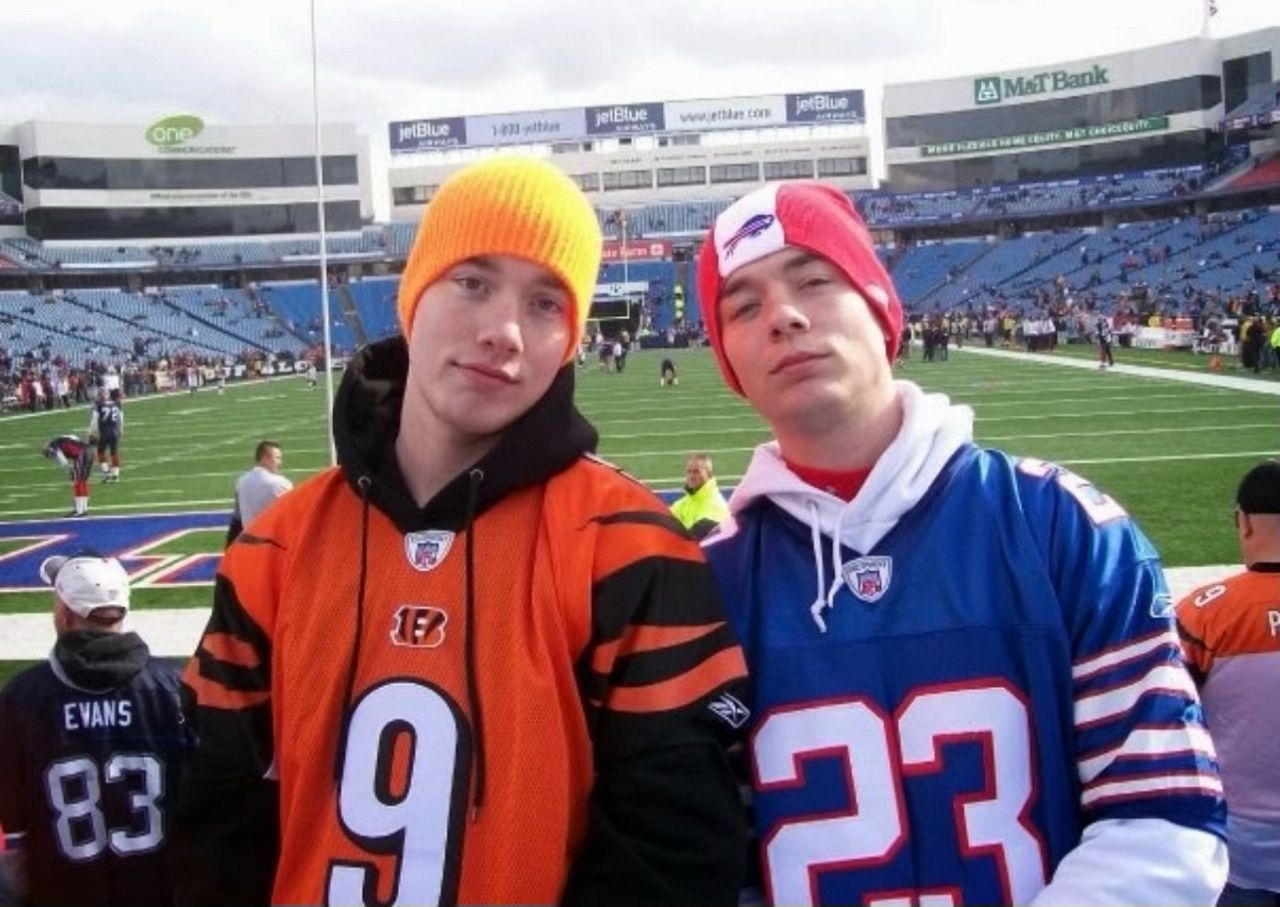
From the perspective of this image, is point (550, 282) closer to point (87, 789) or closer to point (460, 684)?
point (460, 684)

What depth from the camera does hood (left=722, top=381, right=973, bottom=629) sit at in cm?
187

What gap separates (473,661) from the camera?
1.79 meters

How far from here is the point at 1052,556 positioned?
1772mm

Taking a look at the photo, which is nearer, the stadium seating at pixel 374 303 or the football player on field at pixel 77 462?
the football player on field at pixel 77 462

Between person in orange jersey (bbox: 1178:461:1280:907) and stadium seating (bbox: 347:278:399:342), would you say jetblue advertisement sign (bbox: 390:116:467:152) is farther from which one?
person in orange jersey (bbox: 1178:461:1280:907)

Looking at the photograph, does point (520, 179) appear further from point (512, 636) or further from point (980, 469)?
point (980, 469)

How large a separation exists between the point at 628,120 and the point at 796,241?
233ft

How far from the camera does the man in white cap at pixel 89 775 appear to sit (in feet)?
9.78

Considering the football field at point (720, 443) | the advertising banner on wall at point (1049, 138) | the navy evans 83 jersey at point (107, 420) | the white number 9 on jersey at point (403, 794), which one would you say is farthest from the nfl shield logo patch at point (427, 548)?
the advertising banner on wall at point (1049, 138)

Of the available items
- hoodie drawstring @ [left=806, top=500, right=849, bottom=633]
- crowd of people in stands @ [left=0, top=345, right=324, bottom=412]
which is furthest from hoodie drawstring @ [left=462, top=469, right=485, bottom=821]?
crowd of people in stands @ [left=0, top=345, right=324, bottom=412]

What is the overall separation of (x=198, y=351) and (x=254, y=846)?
5160 centimetres

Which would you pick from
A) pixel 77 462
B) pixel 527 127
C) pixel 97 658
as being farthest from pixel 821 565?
pixel 527 127

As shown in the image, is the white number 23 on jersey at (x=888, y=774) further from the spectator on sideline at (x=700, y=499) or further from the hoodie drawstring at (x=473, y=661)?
the spectator on sideline at (x=700, y=499)

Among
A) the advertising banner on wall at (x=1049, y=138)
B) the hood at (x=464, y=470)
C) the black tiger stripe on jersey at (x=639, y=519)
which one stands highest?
the advertising banner on wall at (x=1049, y=138)
